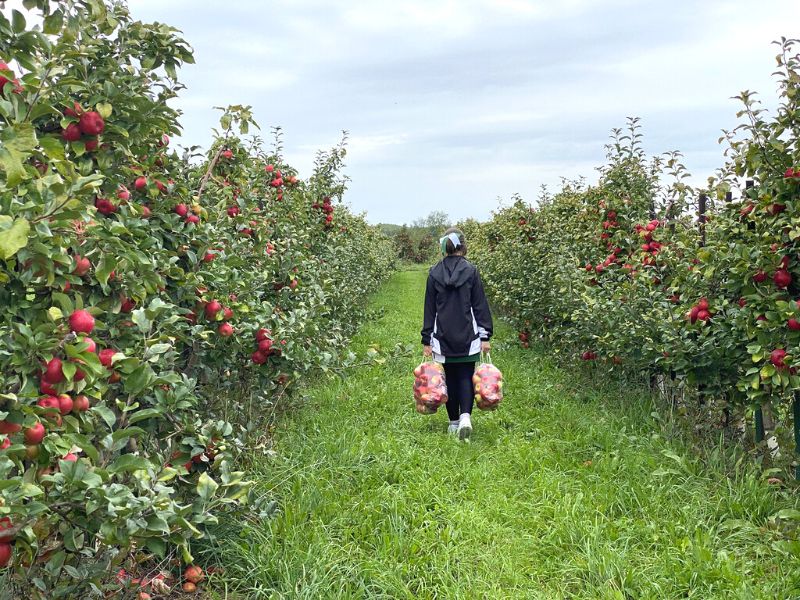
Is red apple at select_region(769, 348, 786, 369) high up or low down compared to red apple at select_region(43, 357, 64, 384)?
down

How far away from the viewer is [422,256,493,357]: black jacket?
4902 millimetres

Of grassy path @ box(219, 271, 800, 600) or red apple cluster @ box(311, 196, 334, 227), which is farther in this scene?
red apple cluster @ box(311, 196, 334, 227)

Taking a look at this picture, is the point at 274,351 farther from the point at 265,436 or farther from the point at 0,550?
the point at 0,550

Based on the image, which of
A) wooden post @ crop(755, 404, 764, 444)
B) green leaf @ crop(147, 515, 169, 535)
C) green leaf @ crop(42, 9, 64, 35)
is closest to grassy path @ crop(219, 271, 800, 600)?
wooden post @ crop(755, 404, 764, 444)

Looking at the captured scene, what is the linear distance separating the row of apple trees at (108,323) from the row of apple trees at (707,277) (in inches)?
91.0

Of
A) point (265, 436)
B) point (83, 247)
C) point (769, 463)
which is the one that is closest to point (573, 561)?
point (769, 463)

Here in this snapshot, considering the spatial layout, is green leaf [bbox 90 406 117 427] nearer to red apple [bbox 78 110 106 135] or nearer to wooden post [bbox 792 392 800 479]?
red apple [bbox 78 110 106 135]

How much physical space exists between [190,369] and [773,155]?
3346mm

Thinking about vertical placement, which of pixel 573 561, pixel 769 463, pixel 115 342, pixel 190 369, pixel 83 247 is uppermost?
pixel 83 247

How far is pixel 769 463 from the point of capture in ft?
12.3

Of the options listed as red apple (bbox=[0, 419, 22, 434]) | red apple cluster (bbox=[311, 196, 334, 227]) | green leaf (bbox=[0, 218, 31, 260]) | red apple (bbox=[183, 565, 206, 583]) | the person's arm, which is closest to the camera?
green leaf (bbox=[0, 218, 31, 260])

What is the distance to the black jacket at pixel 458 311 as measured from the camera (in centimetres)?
490

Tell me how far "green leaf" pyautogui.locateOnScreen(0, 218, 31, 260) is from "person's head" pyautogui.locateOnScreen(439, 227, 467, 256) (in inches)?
151

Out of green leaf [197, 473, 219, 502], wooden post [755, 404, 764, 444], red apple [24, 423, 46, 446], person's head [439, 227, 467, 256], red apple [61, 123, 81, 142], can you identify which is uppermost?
red apple [61, 123, 81, 142]
